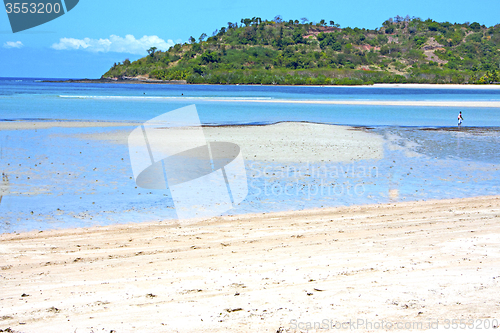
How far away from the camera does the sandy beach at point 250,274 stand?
14.2 ft

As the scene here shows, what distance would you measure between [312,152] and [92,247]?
443 inches

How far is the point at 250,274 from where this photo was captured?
537cm

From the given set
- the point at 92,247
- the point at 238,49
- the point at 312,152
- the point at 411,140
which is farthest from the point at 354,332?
the point at 238,49

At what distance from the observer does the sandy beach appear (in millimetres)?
4332
